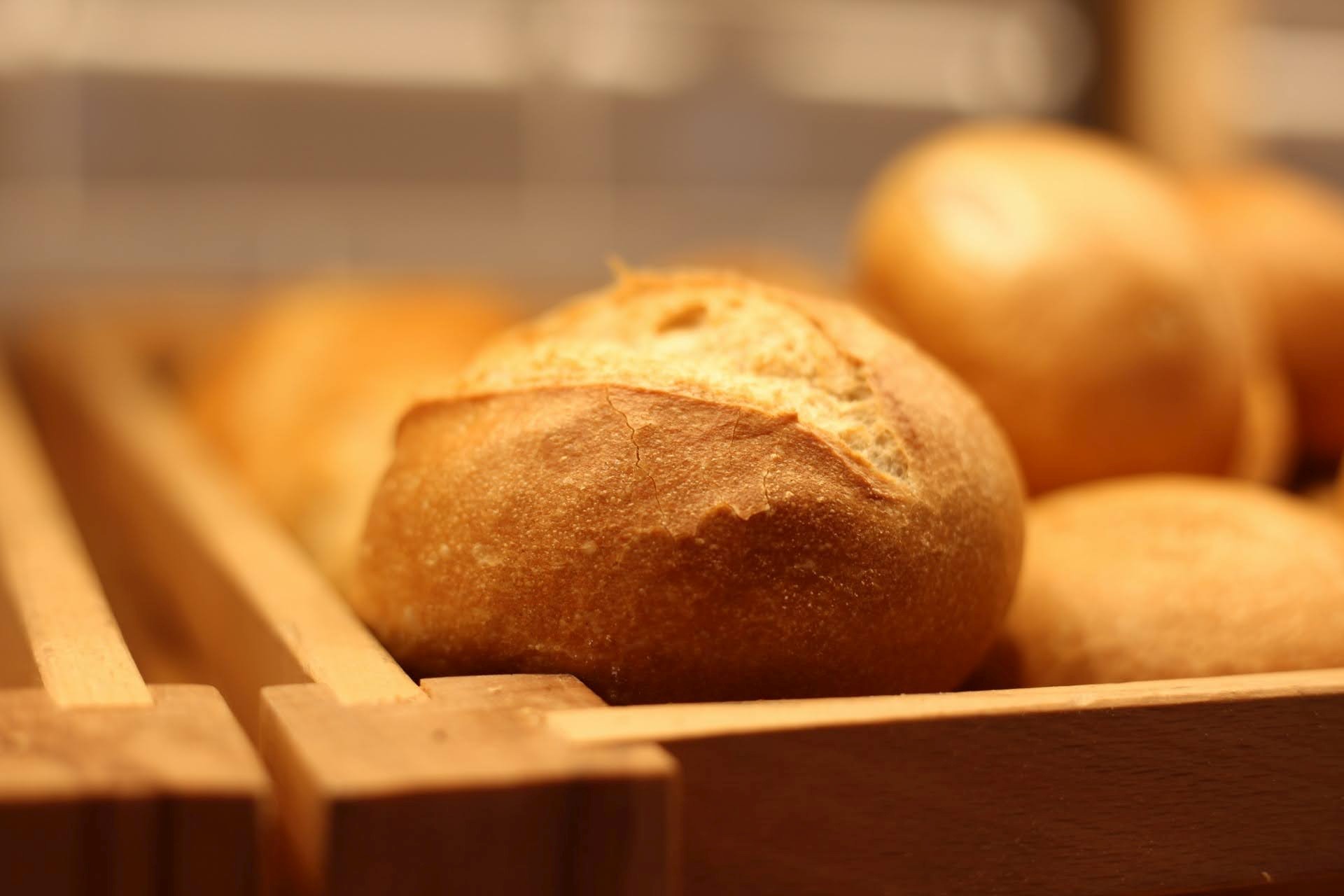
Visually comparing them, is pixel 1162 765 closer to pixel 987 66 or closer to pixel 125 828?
pixel 125 828

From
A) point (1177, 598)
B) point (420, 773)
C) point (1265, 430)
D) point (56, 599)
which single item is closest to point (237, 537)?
point (56, 599)

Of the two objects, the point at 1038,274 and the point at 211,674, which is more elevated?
the point at 1038,274

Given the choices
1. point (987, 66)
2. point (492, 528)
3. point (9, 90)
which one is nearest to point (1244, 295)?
point (492, 528)

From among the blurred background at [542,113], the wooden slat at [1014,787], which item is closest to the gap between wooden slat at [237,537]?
the wooden slat at [1014,787]

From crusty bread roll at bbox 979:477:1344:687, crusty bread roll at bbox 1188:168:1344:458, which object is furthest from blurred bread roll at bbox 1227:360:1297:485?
crusty bread roll at bbox 979:477:1344:687

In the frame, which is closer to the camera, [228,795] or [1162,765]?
[228,795]
